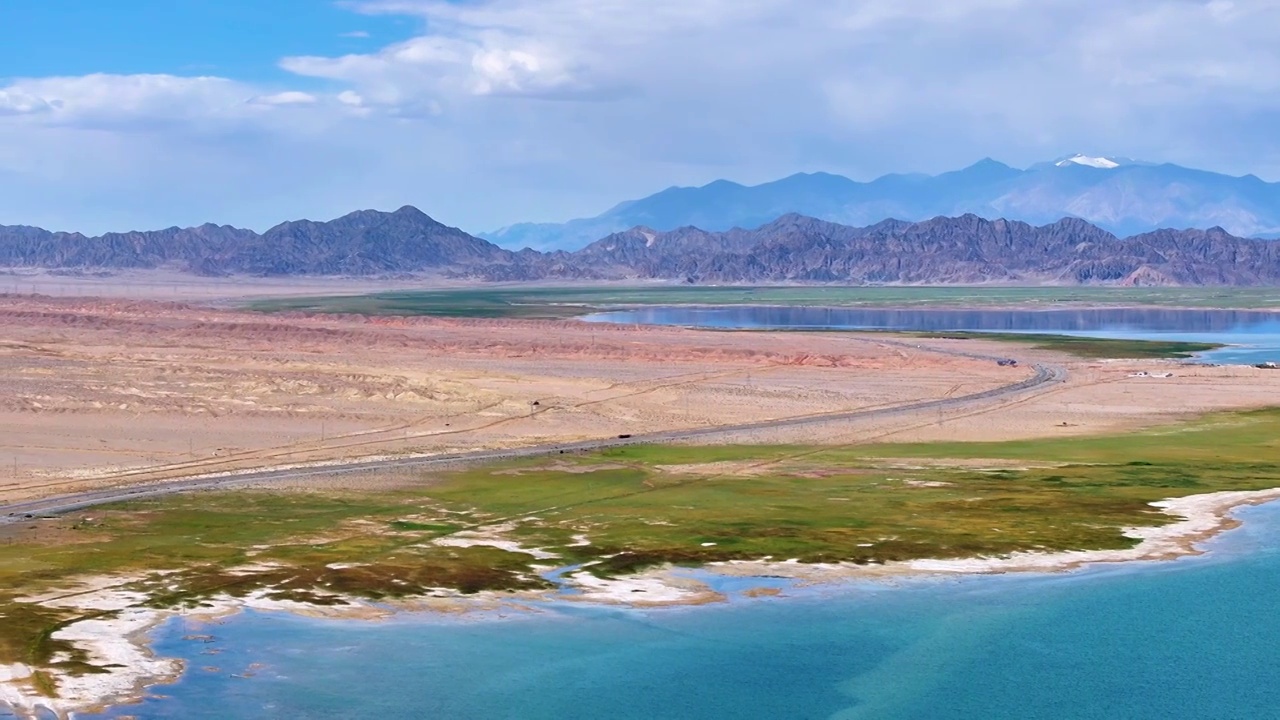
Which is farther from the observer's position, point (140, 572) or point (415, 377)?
point (415, 377)

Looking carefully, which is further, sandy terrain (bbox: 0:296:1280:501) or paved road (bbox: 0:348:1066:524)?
sandy terrain (bbox: 0:296:1280:501)

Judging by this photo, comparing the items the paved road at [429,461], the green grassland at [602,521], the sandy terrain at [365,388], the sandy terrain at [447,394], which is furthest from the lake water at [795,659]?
the sandy terrain at [365,388]

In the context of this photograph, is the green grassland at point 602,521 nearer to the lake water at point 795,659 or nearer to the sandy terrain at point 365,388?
the lake water at point 795,659

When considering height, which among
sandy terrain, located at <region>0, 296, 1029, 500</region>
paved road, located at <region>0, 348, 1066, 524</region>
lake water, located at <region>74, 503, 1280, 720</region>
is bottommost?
lake water, located at <region>74, 503, 1280, 720</region>

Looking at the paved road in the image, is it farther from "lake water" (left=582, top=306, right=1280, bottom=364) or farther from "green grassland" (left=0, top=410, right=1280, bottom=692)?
"lake water" (left=582, top=306, right=1280, bottom=364)

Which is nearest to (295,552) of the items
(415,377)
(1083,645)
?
(1083,645)

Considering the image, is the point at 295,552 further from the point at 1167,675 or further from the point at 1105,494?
the point at 1105,494

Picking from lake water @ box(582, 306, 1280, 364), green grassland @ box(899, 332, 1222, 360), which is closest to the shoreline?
green grassland @ box(899, 332, 1222, 360)
